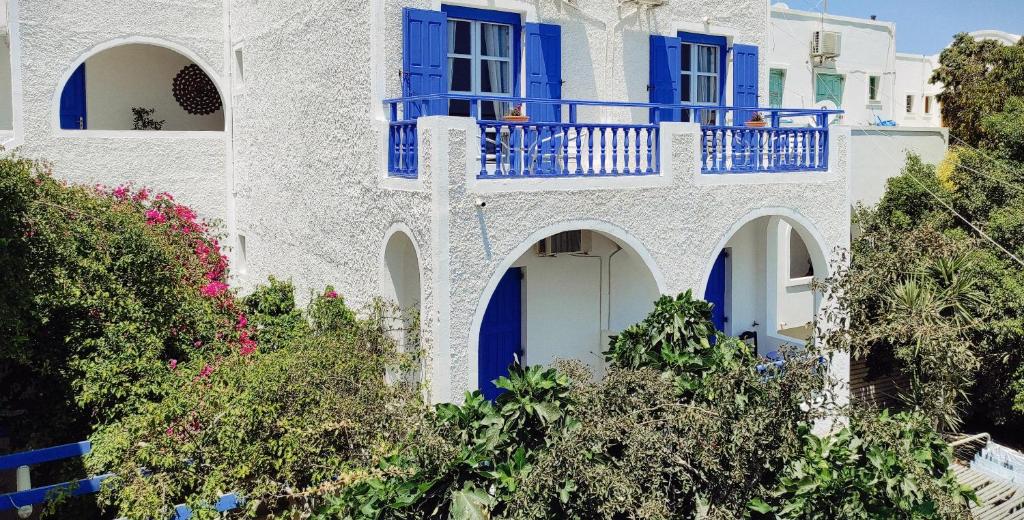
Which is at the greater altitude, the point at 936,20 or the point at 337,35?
the point at 936,20

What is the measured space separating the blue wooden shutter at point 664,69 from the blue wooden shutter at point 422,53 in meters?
3.79

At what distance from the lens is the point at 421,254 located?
31.4ft

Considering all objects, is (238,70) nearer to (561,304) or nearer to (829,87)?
(561,304)

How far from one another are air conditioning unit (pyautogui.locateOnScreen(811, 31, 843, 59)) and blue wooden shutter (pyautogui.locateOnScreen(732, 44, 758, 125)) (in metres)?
6.00

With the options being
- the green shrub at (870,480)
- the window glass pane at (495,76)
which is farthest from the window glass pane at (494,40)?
the green shrub at (870,480)

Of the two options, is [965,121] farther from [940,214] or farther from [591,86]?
[591,86]

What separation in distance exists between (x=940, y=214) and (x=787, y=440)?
10003 millimetres

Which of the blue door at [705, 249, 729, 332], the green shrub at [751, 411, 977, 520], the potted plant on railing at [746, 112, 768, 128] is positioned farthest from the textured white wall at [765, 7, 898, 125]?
the green shrub at [751, 411, 977, 520]

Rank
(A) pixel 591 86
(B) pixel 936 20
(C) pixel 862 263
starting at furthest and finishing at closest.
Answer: (B) pixel 936 20 < (A) pixel 591 86 < (C) pixel 862 263

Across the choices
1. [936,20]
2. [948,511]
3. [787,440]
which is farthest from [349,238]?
[936,20]

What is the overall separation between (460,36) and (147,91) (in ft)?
29.2

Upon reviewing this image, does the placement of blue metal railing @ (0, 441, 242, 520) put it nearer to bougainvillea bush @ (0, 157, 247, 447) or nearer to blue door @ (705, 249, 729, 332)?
bougainvillea bush @ (0, 157, 247, 447)

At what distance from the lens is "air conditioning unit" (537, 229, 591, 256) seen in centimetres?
1193

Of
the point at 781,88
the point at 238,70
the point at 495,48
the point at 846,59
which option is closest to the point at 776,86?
the point at 781,88
